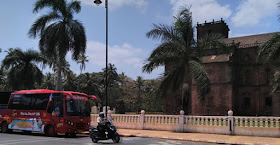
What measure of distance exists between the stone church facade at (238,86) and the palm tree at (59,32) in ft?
80.3

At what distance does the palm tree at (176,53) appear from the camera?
19.4 meters

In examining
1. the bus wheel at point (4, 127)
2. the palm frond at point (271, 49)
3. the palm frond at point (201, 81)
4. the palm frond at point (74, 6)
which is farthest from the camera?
the palm frond at point (74, 6)

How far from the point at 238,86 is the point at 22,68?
3581 centimetres

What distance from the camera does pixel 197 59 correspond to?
19.7 meters

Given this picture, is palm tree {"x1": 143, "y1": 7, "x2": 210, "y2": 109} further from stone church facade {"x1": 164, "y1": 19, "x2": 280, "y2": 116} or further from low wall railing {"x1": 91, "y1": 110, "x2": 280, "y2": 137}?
stone church facade {"x1": 164, "y1": 19, "x2": 280, "y2": 116}

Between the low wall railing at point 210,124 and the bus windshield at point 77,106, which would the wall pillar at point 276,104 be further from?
the bus windshield at point 77,106

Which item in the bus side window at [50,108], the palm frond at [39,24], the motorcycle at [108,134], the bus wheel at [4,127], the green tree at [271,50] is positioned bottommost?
the bus wheel at [4,127]

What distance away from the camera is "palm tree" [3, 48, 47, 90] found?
28734 millimetres

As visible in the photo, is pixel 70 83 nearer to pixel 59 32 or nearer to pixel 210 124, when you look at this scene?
pixel 59 32

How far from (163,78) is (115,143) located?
8.18m

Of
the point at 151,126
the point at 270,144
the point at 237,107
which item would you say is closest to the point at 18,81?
the point at 151,126

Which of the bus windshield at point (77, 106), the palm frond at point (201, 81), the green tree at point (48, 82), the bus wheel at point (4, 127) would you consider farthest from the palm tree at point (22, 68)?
the green tree at point (48, 82)

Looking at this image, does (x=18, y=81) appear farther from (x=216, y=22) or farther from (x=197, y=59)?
(x=216, y=22)

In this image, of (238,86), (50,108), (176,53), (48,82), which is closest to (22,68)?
(50,108)
